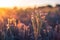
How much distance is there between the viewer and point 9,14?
1518 mm

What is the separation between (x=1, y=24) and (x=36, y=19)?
42cm

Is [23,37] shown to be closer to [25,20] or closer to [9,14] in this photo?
[25,20]

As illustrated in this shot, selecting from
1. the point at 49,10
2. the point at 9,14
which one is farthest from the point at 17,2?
the point at 49,10

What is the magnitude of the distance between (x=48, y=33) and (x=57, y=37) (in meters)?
0.12

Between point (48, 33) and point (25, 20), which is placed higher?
point (25, 20)

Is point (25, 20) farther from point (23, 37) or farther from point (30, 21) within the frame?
point (23, 37)

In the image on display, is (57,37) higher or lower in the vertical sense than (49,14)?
lower

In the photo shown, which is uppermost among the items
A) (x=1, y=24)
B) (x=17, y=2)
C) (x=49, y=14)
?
(x=17, y=2)

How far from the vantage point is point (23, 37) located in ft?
4.88

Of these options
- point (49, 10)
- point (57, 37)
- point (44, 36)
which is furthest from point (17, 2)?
point (57, 37)

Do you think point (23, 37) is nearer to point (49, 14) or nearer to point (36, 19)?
point (36, 19)

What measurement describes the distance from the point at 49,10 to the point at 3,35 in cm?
63

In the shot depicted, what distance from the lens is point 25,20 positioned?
59.1 inches

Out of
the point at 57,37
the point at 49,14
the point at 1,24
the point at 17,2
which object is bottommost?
the point at 57,37
